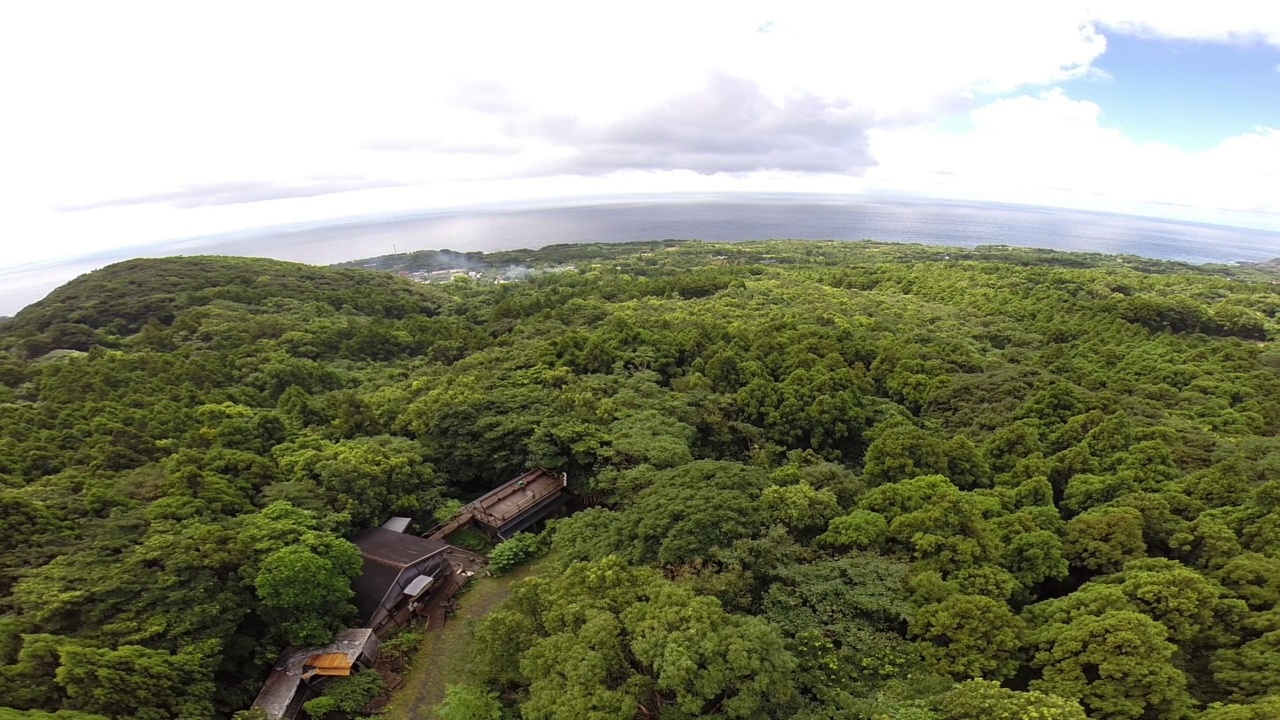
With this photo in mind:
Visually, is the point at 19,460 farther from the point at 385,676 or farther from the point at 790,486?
the point at 790,486

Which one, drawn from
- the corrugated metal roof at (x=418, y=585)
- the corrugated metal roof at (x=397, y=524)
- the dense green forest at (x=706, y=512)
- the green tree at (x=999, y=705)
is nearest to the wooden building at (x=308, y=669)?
the dense green forest at (x=706, y=512)

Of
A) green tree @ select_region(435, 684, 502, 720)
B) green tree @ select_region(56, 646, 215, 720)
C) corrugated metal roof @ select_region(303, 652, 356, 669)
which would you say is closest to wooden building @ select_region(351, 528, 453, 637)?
corrugated metal roof @ select_region(303, 652, 356, 669)

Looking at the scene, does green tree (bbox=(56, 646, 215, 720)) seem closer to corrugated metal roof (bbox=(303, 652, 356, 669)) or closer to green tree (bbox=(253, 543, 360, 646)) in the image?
green tree (bbox=(253, 543, 360, 646))

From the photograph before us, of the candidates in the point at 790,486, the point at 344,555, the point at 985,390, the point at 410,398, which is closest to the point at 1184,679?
the point at 790,486

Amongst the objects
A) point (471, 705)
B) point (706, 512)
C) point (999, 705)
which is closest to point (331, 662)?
point (471, 705)

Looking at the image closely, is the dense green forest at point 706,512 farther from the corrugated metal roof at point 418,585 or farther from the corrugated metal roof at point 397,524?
the corrugated metal roof at point 418,585

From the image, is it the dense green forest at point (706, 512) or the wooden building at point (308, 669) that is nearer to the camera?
the dense green forest at point (706, 512)
